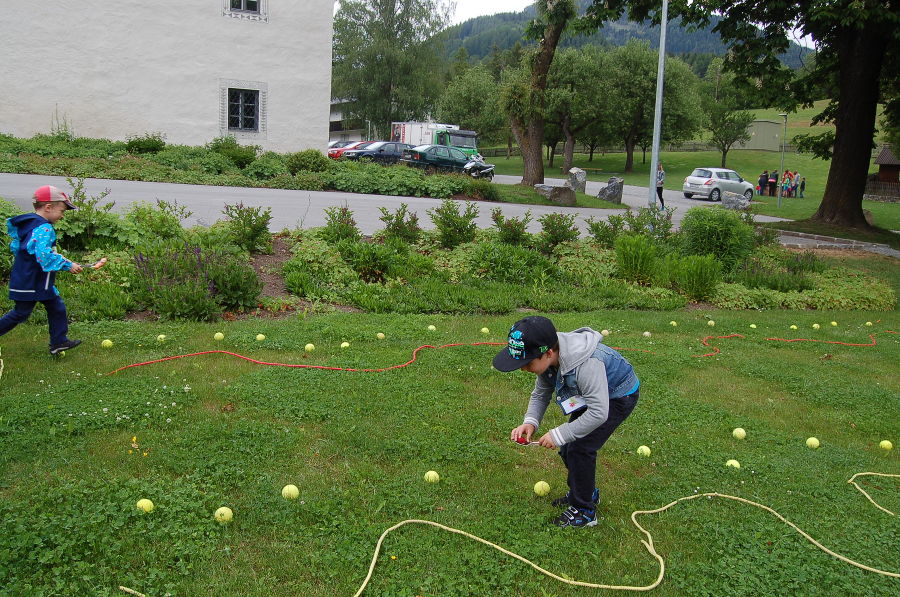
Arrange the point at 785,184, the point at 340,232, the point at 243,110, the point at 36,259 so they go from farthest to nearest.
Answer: the point at 785,184 < the point at 243,110 < the point at 340,232 < the point at 36,259

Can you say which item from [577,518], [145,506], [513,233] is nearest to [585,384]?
[577,518]

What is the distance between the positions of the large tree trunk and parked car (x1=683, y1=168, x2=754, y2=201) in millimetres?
16558

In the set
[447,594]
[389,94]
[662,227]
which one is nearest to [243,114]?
[662,227]

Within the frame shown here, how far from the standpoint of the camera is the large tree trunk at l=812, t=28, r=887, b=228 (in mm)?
17125

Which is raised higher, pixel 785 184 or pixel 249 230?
pixel 785 184

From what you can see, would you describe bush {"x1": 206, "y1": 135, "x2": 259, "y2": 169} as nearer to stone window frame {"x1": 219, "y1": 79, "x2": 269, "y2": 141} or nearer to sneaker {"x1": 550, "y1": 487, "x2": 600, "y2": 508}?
stone window frame {"x1": 219, "y1": 79, "x2": 269, "y2": 141}

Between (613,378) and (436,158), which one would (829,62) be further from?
(613,378)

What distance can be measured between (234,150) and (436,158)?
10.6 metres

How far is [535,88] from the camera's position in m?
23.3

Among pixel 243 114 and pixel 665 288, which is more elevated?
pixel 243 114

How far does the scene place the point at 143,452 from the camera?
4.11m

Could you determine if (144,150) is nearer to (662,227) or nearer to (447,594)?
(662,227)

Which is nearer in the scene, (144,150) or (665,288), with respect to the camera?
(665,288)

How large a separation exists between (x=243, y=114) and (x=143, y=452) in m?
24.4
